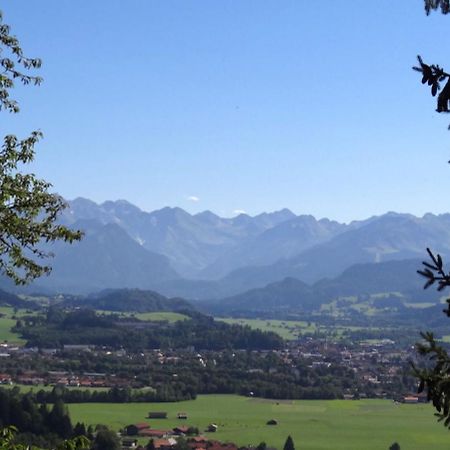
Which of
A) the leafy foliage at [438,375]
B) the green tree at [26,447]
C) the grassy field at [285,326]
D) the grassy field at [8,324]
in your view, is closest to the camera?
the leafy foliage at [438,375]

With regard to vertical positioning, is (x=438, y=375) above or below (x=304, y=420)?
above

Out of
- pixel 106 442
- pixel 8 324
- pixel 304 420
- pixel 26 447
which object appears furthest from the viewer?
pixel 8 324

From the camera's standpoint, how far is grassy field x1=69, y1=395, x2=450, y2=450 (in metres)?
50.1

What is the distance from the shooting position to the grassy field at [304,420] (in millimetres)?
50094

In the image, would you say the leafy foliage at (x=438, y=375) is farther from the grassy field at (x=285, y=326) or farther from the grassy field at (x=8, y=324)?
the grassy field at (x=285, y=326)

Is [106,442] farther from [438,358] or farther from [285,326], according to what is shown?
[285,326]

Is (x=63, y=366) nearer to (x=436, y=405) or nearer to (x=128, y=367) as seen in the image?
(x=128, y=367)

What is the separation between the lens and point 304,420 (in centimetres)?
5894

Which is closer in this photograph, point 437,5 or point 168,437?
point 437,5

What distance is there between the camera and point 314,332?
160 m

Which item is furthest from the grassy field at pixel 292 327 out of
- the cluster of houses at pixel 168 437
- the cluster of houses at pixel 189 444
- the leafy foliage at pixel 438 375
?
the leafy foliage at pixel 438 375

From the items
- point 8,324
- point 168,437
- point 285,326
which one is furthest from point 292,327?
point 168,437

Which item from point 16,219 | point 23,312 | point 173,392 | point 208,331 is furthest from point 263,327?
point 16,219

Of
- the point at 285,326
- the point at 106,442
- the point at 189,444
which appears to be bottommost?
the point at 189,444
